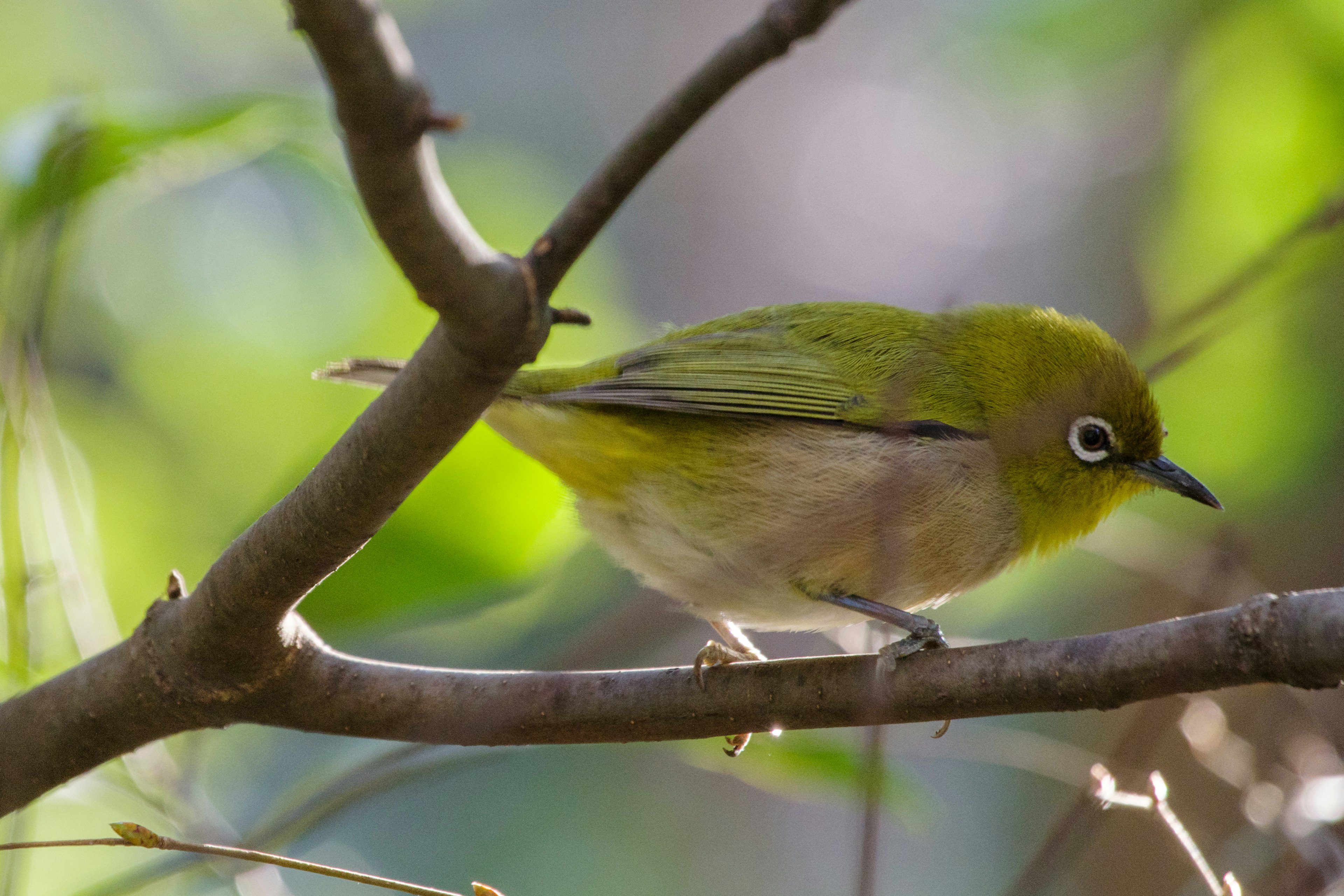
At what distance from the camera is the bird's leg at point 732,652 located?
344cm

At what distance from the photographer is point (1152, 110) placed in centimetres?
784

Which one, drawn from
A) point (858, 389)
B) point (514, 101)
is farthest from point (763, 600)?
point (514, 101)

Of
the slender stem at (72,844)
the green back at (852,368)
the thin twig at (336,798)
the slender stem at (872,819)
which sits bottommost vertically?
the thin twig at (336,798)

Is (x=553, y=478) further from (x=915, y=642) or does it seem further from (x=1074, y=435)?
(x=1074, y=435)

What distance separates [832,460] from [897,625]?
522 mm

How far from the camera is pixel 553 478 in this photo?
3.41m

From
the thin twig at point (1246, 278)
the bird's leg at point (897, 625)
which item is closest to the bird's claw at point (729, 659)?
the bird's leg at point (897, 625)

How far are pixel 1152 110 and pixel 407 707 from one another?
23.6 ft

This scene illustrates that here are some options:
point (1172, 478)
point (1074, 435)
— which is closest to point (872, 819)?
point (1074, 435)

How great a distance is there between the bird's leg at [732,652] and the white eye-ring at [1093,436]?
117 cm

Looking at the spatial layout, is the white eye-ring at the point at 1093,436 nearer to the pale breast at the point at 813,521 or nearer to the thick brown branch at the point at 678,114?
the pale breast at the point at 813,521

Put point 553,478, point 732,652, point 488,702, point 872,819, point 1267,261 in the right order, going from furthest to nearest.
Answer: point 732,652
point 553,478
point 1267,261
point 488,702
point 872,819

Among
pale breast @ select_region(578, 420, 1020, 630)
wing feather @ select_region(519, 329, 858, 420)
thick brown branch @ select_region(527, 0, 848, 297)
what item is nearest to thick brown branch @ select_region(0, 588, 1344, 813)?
pale breast @ select_region(578, 420, 1020, 630)

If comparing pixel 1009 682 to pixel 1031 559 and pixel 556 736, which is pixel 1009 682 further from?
pixel 1031 559
